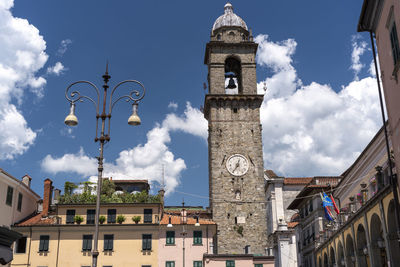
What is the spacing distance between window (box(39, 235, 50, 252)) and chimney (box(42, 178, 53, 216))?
4.79 metres

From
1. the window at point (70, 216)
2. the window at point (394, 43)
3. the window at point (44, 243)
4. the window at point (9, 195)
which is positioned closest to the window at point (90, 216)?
the window at point (70, 216)

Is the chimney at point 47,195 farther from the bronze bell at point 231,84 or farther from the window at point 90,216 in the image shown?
the bronze bell at point 231,84

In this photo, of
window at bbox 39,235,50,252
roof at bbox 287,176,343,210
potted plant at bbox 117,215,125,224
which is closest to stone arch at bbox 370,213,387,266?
roof at bbox 287,176,343,210

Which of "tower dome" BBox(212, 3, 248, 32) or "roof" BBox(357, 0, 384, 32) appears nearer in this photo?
"roof" BBox(357, 0, 384, 32)

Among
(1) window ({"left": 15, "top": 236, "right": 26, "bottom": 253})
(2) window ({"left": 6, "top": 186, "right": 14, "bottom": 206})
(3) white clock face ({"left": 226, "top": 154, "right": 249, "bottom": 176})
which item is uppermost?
(3) white clock face ({"left": 226, "top": 154, "right": 249, "bottom": 176})

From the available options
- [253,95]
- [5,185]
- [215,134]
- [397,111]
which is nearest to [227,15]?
[253,95]

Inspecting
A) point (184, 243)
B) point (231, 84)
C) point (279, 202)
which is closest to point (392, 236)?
point (184, 243)

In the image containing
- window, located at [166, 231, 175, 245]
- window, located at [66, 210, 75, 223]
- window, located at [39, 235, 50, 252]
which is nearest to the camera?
window, located at [39, 235, 50, 252]

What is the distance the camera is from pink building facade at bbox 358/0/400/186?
13.8 m

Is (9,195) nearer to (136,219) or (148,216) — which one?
(136,219)

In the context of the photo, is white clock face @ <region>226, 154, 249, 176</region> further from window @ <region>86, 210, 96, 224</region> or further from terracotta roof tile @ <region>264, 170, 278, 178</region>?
window @ <region>86, 210, 96, 224</region>

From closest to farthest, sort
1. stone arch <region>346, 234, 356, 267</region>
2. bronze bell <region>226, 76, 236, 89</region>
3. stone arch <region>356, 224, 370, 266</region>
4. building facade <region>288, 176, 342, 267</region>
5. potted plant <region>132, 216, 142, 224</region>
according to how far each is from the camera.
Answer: stone arch <region>356, 224, 370, 266</region>, stone arch <region>346, 234, 356, 267</region>, building facade <region>288, 176, 342, 267</region>, potted plant <region>132, 216, 142, 224</region>, bronze bell <region>226, 76, 236, 89</region>

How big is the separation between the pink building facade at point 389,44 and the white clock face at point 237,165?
107ft

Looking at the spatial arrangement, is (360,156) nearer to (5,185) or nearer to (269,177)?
(5,185)
